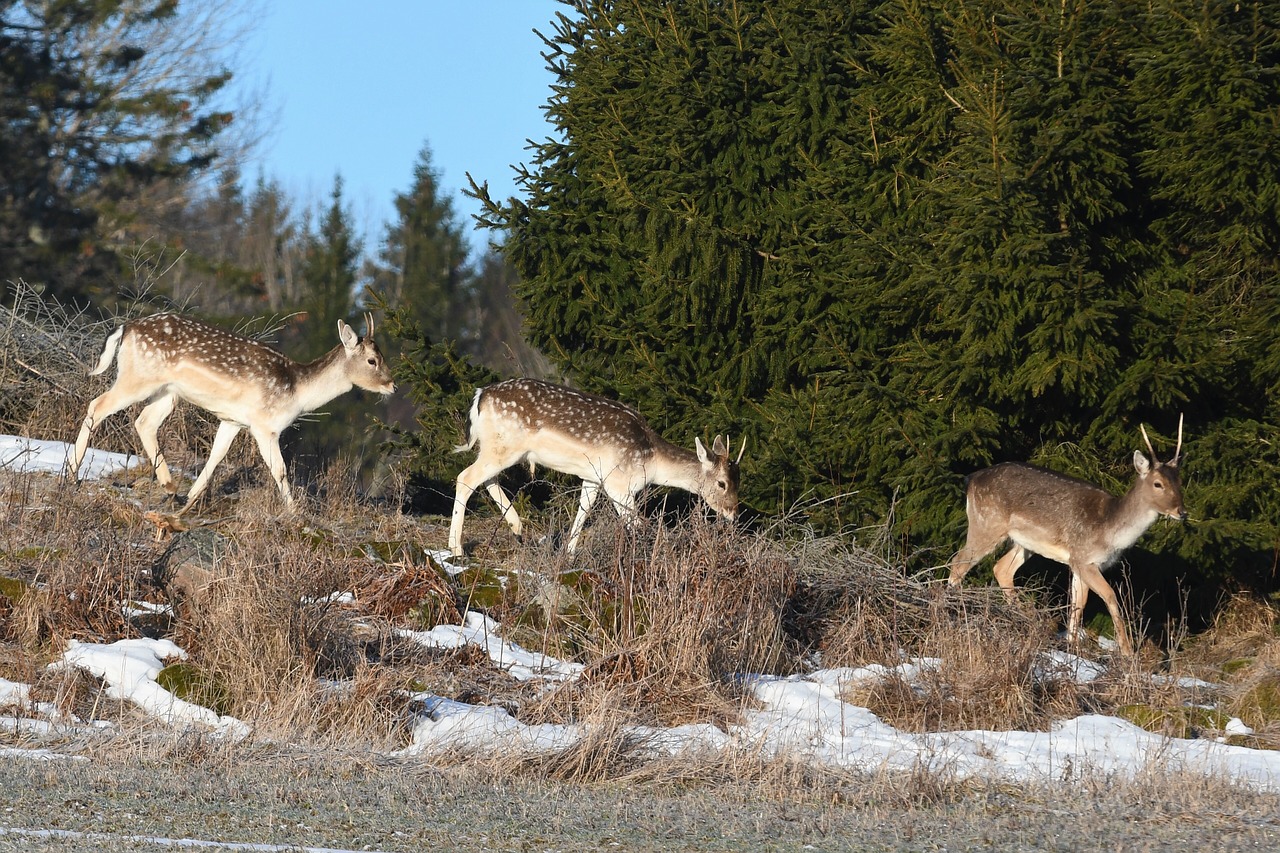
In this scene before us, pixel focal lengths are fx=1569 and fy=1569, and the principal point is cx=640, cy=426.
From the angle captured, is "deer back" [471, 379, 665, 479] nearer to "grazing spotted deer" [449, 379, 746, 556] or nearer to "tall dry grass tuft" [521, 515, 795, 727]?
"grazing spotted deer" [449, 379, 746, 556]

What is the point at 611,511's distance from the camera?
1269cm

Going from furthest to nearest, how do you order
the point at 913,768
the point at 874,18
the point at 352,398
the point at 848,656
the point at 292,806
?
the point at 352,398, the point at 874,18, the point at 848,656, the point at 913,768, the point at 292,806

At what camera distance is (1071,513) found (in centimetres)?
1298

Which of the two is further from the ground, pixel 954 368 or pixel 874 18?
pixel 874 18

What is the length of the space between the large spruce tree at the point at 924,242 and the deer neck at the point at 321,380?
2049 millimetres

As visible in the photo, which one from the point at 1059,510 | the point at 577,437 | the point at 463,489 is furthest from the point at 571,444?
the point at 1059,510

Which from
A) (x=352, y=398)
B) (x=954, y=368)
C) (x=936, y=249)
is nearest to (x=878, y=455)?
(x=954, y=368)

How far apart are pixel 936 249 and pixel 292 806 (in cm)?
767

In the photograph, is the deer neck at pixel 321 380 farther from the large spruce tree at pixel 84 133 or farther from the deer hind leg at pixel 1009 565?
the large spruce tree at pixel 84 133

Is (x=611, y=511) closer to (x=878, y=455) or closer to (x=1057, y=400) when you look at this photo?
(x=878, y=455)

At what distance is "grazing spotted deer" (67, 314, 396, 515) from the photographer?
1341 centimetres

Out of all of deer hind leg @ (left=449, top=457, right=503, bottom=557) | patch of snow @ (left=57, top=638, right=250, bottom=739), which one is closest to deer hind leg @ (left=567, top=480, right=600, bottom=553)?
deer hind leg @ (left=449, top=457, right=503, bottom=557)

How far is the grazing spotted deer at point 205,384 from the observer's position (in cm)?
1341

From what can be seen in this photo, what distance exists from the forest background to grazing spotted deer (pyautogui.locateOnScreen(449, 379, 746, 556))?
0.60 m
